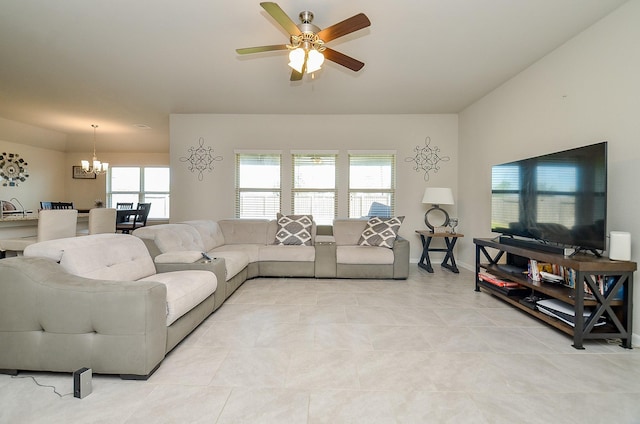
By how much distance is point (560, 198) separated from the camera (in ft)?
8.45

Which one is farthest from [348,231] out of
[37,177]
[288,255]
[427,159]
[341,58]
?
[37,177]

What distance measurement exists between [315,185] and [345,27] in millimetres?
3407

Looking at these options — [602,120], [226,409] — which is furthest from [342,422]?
[602,120]

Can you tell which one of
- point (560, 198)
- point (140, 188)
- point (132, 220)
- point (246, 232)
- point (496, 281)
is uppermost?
point (140, 188)

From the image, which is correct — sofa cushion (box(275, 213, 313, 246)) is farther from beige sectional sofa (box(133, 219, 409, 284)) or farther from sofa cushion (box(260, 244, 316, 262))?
sofa cushion (box(260, 244, 316, 262))

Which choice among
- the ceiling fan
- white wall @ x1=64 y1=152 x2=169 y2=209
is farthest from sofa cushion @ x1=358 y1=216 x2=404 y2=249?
white wall @ x1=64 y1=152 x2=169 y2=209

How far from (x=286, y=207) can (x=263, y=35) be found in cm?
311

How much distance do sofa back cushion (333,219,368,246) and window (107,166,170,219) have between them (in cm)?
579

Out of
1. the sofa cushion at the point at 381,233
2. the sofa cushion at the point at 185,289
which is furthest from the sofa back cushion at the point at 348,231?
the sofa cushion at the point at 185,289

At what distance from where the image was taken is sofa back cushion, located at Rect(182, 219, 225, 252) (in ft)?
12.8

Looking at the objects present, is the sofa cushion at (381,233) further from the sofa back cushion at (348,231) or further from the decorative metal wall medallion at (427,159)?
the decorative metal wall medallion at (427,159)

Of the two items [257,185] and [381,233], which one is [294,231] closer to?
[381,233]

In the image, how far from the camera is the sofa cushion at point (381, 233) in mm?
4309

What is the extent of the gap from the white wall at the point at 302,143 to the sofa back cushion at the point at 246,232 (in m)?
0.82
